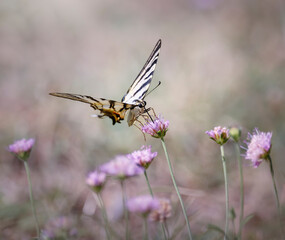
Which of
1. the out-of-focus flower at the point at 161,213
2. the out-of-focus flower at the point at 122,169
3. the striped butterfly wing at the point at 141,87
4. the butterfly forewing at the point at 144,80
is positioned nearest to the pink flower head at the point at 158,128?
the out-of-focus flower at the point at 122,169

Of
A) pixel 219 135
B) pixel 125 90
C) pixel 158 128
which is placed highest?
pixel 125 90

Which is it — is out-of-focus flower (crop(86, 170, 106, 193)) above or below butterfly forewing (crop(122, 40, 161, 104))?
below

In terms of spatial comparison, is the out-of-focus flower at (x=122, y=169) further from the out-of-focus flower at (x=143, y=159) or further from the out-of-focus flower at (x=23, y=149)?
the out-of-focus flower at (x=23, y=149)

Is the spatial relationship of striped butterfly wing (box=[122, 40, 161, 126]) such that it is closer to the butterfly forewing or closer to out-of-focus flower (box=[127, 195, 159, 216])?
the butterfly forewing

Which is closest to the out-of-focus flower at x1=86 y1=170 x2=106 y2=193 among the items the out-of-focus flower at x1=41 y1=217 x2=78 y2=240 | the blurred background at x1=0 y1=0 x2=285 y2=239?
the out-of-focus flower at x1=41 y1=217 x2=78 y2=240

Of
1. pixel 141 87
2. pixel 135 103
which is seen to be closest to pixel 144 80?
pixel 141 87

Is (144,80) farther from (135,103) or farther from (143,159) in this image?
(143,159)

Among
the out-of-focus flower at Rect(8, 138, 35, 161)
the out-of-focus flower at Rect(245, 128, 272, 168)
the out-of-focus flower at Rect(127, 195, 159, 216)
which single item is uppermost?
the out-of-focus flower at Rect(8, 138, 35, 161)

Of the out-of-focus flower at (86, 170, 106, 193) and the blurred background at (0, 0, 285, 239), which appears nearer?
the out-of-focus flower at (86, 170, 106, 193)
